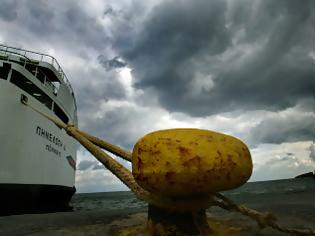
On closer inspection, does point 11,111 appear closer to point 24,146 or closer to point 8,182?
point 24,146

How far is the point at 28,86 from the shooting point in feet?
45.5

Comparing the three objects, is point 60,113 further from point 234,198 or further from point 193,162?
point 193,162

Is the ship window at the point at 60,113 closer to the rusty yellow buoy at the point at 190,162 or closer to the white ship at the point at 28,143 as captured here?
the white ship at the point at 28,143

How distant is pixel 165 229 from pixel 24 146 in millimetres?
10767

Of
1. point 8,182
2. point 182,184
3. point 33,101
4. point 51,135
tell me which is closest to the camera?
point 182,184

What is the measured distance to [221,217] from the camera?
382 cm

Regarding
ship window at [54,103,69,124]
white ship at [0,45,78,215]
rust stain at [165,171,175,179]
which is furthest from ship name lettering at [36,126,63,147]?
rust stain at [165,171,175,179]

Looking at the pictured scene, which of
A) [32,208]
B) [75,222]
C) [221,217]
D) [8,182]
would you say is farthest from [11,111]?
[221,217]

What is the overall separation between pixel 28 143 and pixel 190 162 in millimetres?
11495

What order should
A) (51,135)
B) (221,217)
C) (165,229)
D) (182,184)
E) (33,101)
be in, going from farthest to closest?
(51,135) < (33,101) < (221,217) < (165,229) < (182,184)

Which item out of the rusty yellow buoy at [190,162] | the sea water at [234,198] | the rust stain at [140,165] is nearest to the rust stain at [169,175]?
the rusty yellow buoy at [190,162]

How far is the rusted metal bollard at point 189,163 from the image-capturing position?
1.87 metres

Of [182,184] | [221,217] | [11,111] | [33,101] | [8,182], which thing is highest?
[33,101]

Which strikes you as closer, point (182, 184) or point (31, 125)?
point (182, 184)
